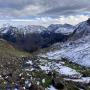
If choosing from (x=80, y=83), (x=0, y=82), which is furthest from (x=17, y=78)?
(x=80, y=83)

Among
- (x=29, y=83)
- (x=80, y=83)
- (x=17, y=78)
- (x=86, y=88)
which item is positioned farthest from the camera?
(x=80, y=83)

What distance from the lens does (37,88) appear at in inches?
3056

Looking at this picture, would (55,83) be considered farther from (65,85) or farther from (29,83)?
(29,83)

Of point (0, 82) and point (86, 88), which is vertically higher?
point (0, 82)

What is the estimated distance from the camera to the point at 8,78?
3428 inches

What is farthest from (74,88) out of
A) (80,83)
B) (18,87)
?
(18,87)

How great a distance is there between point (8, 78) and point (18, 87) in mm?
11061

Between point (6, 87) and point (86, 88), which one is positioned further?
point (86, 88)

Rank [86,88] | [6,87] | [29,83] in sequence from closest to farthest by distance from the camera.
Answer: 1. [6,87]
2. [29,83]
3. [86,88]

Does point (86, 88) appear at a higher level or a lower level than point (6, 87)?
lower

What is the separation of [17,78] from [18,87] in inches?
466

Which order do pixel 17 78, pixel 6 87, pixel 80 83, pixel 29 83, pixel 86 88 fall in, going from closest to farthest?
pixel 6 87
pixel 29 83
pixel 17 78
pixel 86 88
pixel 80 83

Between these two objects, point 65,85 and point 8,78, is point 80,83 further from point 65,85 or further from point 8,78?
point 8,78

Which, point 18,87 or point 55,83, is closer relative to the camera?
point 18,87
